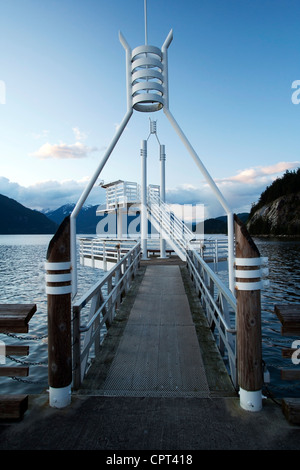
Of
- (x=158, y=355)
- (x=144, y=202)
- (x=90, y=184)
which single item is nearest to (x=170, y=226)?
(x=144, y=202)

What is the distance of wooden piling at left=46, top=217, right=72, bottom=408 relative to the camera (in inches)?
123

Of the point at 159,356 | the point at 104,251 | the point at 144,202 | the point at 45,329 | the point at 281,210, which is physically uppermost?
the point at 281,210

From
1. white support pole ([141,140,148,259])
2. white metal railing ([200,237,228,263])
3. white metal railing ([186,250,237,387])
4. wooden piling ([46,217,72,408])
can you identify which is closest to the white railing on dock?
white support pole ([141,140,148,259])

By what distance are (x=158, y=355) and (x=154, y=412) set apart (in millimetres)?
1720

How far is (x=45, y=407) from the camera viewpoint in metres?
3.19

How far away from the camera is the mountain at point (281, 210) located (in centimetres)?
11131

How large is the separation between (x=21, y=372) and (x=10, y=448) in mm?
688

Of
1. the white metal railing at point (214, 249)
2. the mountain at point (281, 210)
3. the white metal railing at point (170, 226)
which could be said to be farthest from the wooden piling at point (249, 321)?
the mountain at point (281, 210)

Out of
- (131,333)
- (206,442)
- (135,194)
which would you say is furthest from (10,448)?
(135,194)

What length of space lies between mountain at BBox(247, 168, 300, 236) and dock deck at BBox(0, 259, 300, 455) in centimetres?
11153

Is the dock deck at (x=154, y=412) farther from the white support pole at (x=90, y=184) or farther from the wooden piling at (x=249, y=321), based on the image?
the white support pole at (x=90, y=184)

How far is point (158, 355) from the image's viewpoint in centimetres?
481

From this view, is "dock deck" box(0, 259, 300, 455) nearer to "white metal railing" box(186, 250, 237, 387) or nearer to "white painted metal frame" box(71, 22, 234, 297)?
"white metal railing" box(186, 250, 237, 387)

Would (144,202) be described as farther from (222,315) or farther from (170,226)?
(222,315)
